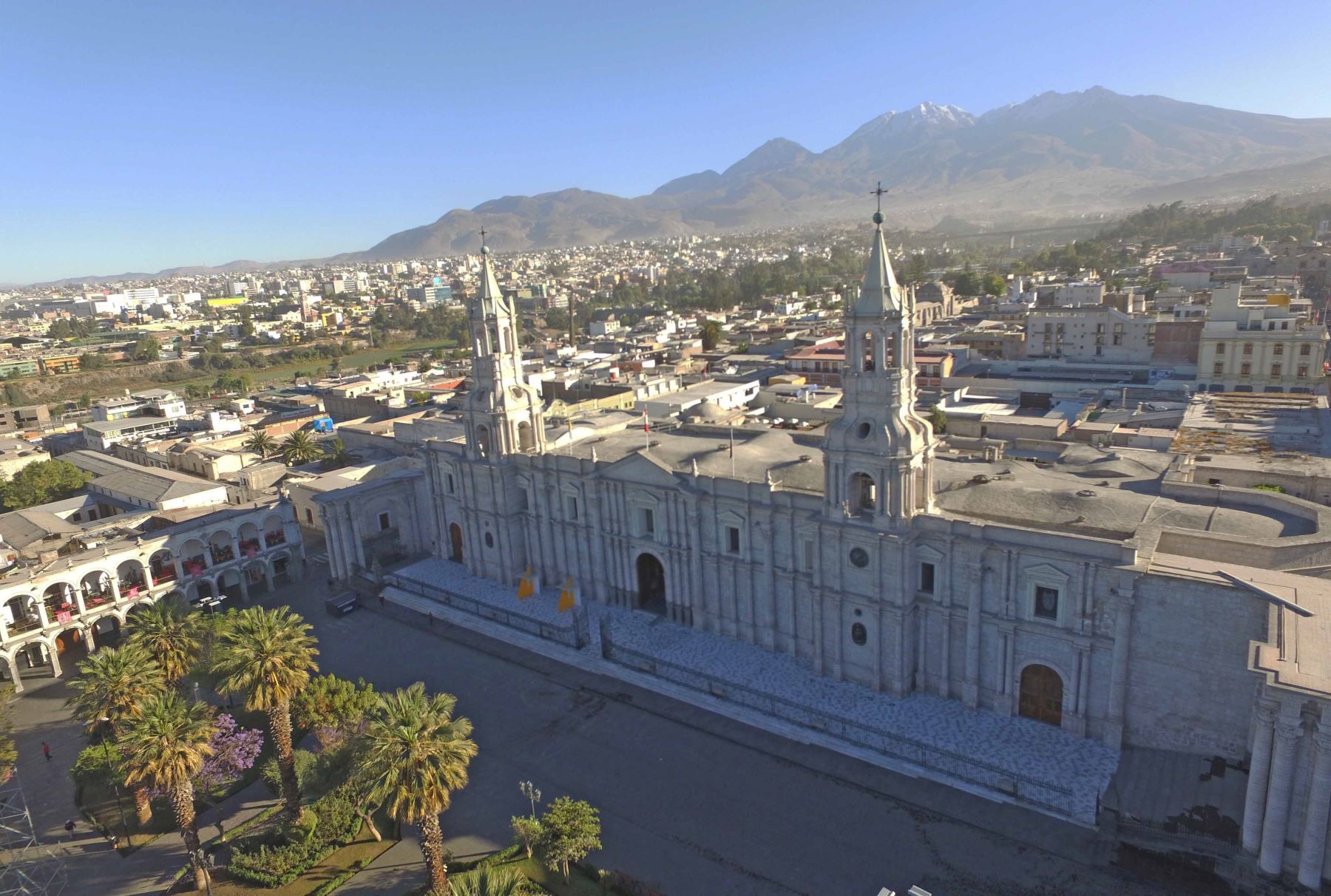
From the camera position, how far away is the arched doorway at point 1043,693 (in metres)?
29.2

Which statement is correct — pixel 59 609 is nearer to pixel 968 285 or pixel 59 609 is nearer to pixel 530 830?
pixel 530 830

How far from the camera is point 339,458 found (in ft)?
215

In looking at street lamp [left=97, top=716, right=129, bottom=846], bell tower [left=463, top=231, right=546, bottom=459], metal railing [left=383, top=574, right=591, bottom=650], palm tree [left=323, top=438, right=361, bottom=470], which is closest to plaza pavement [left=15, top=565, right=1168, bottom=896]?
street lamp [left=97, top=716, right=129, bottom=846]

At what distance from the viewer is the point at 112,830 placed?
28938 mm

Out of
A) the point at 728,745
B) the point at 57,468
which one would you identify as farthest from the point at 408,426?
the point at 728,745

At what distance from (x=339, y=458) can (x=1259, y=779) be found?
61.9 m

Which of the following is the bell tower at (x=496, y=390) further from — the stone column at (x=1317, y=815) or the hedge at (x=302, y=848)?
the stone column at (x=1317, y=815)

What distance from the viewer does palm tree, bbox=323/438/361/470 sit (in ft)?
213

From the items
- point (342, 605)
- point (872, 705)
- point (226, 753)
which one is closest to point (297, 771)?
point (226, 753)

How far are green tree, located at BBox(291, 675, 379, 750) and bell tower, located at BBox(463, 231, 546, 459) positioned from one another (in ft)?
54.7

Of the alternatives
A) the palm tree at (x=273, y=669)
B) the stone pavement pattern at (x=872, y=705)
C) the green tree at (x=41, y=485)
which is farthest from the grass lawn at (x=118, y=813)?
the green tree at (x=41, y=485)

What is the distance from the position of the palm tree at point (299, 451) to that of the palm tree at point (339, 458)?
985 mm

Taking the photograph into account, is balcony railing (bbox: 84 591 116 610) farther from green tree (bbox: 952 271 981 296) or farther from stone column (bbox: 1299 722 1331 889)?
green tree (bbox: 952 271 981 296)

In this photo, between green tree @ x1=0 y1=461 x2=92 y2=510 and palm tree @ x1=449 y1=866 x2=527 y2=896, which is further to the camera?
green tree @ x1=0 y1=461 x2=92 y2=510
